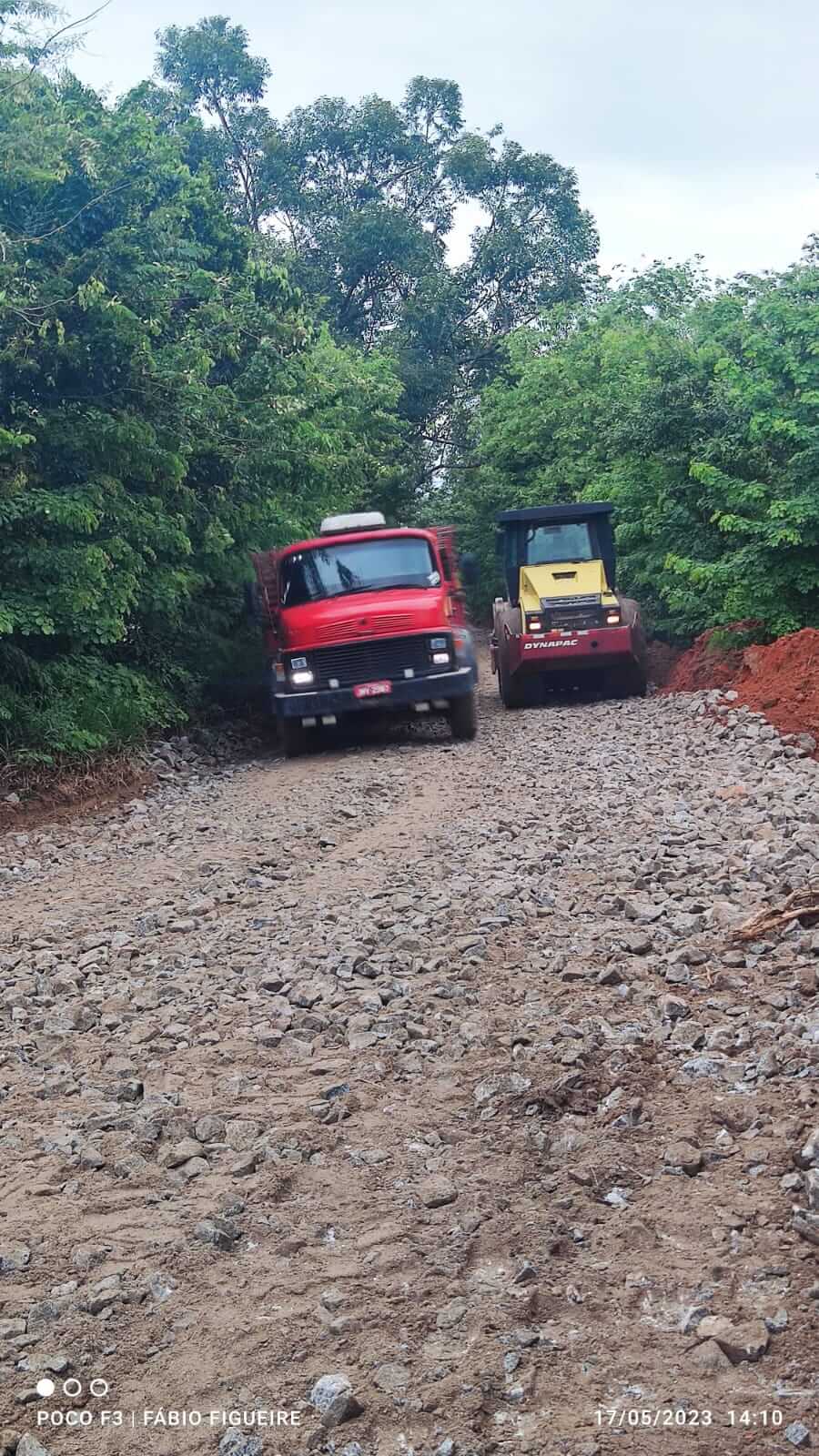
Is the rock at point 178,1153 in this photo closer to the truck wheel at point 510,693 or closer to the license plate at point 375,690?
the license plate at point 375,690

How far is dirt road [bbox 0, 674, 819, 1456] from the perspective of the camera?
3041 mm

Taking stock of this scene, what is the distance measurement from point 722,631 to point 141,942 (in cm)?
1306

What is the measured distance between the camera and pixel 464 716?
14.9 meters

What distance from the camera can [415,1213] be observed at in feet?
12.7

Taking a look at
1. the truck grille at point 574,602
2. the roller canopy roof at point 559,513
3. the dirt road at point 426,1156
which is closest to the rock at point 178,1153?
the dirt road at point 426,1156

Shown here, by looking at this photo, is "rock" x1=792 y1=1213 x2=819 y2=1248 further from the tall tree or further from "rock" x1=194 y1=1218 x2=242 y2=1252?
the tall tree

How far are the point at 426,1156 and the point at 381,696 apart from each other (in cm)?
1026

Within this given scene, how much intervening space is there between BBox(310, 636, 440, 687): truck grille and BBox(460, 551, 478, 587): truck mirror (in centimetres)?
169

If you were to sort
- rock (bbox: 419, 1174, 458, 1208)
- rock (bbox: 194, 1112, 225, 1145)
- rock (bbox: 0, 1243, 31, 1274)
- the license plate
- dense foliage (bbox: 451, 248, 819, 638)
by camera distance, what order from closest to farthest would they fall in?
rock (bbox: 0, 1243, 31, 1274), rock (bbox: 419, 1174, 458, 1208), rock (bbox: 194, 1112, 225, 1145), the license plate, dense foliage (bbox: 451, 248, 819, 638)

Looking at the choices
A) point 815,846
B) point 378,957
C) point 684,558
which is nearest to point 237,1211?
point 378,957

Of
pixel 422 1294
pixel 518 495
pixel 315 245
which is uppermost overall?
pixel 315 245

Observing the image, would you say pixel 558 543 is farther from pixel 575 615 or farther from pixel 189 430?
pixel 189 430

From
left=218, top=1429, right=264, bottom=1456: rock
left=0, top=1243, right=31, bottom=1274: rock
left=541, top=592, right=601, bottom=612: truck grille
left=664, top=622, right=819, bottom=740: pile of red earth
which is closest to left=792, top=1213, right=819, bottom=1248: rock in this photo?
left=218, top=1429, right=264, bottom=1456: rock

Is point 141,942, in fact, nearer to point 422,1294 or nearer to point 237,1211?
point 237,1211
